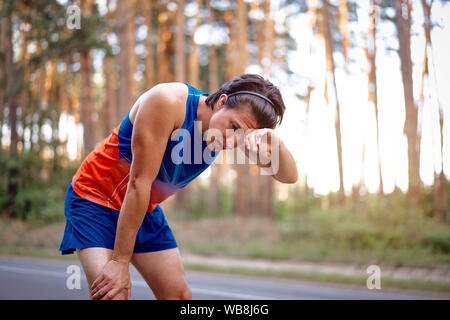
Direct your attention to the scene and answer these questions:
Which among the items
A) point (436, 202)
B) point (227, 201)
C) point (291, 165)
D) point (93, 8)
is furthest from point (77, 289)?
point (227, 201)

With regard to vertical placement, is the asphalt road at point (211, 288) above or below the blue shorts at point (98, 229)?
below

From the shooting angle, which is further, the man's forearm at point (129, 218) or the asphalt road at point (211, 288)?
the asphalt road at point (211, 288)

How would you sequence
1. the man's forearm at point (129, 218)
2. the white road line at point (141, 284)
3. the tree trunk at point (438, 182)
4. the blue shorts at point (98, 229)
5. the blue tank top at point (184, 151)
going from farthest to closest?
the tree trunk at point (438, 182) → the white road line at point (141, 284) → the blue shorts at point (98, 229) → the blue tank top at point (184, 151) → the man's forearm at point (129, 218)

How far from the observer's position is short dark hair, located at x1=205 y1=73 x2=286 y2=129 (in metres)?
2.17

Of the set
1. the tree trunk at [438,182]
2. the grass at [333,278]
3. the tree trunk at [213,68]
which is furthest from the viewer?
the tree trunk at [213,68]

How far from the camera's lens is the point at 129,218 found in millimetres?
2129

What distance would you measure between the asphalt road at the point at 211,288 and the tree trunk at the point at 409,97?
684cm

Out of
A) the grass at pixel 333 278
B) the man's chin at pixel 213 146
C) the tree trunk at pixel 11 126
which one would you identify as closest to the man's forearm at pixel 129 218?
the man's chin at pixel 213 146

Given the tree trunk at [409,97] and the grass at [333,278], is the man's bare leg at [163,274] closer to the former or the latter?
A: the grass at [333,278]

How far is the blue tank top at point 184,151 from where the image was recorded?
7.39 feet

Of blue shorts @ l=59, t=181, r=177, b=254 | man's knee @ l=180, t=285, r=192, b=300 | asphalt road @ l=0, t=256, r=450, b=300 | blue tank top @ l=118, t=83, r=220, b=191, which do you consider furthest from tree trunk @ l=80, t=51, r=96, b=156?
blue tank top @ l=118, t=83, r=220, b=191

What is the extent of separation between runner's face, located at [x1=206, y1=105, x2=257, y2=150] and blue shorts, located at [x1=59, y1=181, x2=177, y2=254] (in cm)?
70

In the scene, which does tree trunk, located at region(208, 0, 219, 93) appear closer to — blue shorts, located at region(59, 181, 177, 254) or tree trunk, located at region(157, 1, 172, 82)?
tree trunk, located at region(157, 1, 172, 82)

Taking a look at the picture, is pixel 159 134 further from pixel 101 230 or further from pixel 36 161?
pixel 36 161
